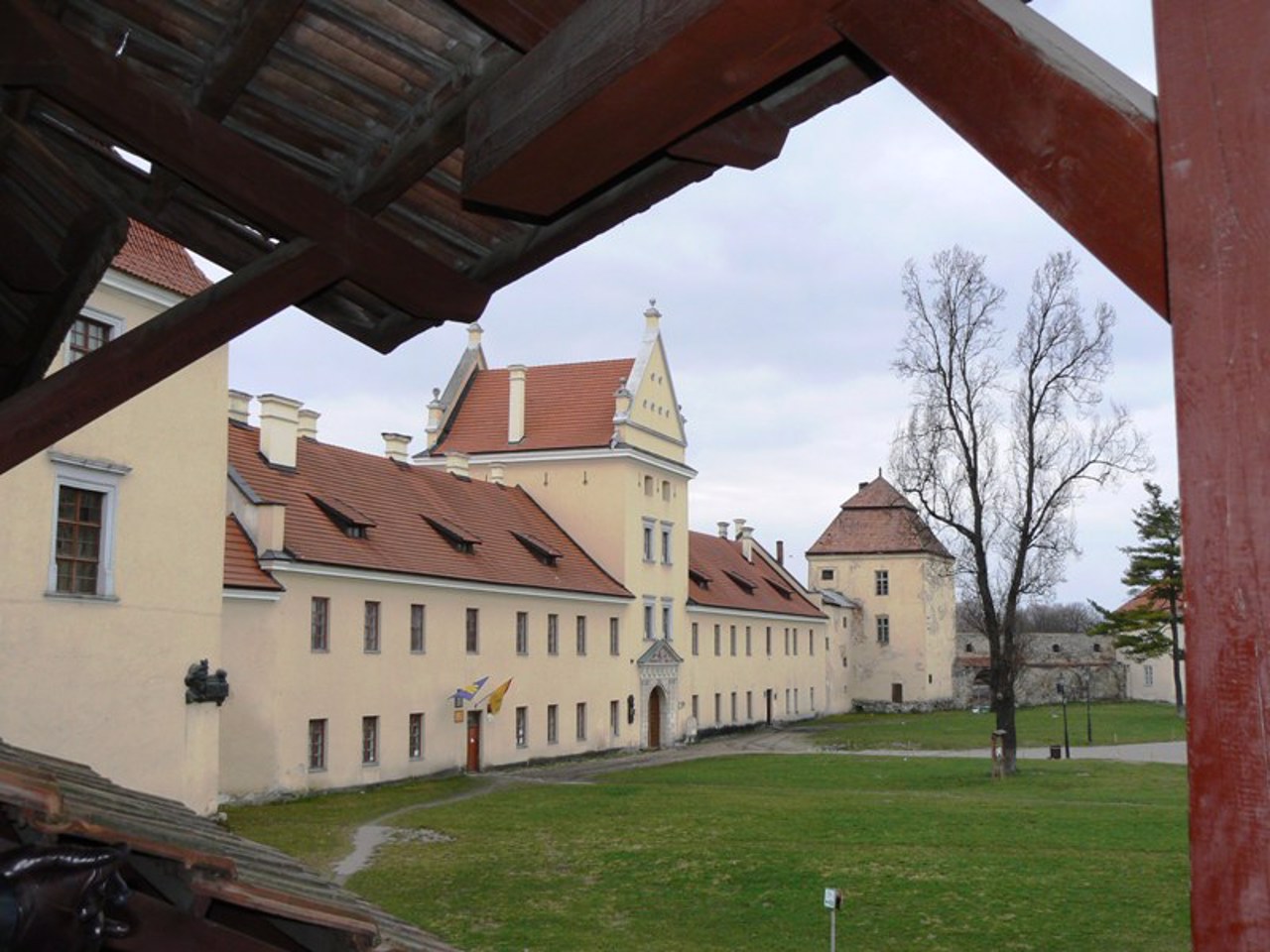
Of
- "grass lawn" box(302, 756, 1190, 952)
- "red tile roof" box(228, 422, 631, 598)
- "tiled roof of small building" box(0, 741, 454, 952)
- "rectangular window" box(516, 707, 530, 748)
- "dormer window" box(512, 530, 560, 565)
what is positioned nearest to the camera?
"tiled roof of small building" box(0, 741, 454, 952)

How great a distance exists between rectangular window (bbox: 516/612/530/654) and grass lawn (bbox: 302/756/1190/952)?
7.94 metres

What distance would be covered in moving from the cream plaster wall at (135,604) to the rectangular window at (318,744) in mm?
7008

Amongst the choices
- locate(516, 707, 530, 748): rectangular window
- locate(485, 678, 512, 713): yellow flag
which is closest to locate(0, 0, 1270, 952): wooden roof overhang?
locate(485, 678, 512, 713): yellow flag

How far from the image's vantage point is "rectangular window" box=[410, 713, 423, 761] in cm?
3216

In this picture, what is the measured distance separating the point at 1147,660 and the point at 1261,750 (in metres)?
86.8

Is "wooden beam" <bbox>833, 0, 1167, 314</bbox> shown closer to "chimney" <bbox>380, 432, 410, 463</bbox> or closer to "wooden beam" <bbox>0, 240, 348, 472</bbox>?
"wooden beam" <bbox>0, 240, 348, 472</bbox>

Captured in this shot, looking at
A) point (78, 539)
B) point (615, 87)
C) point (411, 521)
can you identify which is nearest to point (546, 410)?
point (411, 521)

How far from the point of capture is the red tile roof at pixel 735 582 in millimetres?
52281

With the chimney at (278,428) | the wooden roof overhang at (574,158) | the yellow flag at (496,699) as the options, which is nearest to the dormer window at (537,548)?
the yellow flag at (496,699)

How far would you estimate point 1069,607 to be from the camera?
12706 cm

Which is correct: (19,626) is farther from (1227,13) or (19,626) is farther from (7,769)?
(1227,13)

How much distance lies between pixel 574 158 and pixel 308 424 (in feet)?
110

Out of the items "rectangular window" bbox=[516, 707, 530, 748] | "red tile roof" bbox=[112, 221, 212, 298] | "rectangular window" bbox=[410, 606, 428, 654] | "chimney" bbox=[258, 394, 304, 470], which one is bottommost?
"rectangular window" bbox=[516, 707, 530, 748]

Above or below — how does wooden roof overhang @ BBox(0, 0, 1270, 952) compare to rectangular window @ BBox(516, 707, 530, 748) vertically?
above
